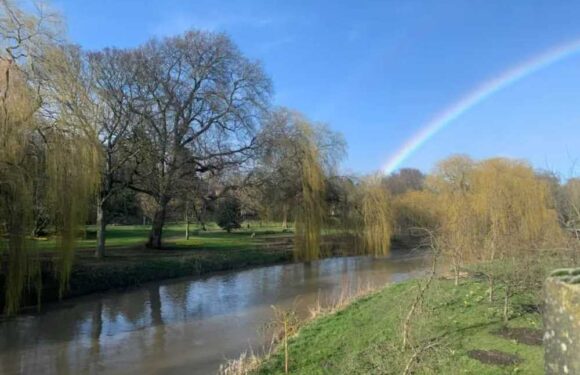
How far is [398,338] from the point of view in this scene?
30.1 feet

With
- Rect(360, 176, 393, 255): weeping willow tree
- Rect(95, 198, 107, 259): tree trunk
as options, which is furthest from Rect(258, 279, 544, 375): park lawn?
Rect(360, 176, 393, 255): weeping willow tree

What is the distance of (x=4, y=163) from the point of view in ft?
47.0

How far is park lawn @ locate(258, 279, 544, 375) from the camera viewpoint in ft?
25.3

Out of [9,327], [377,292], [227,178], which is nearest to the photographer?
[9,327]

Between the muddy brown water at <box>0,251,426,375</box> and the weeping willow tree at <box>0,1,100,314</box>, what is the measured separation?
5.88 feet

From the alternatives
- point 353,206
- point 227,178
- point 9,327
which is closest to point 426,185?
point 353,206

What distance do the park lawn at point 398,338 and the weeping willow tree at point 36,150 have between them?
8823 mm

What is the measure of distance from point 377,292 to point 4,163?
12474mm

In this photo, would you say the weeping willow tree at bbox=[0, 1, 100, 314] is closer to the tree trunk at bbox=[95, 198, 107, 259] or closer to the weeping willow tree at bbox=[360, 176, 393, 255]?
the tree trunk at bbox=[95, 198, 107, 259]

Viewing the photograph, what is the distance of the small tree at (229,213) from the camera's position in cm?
3549

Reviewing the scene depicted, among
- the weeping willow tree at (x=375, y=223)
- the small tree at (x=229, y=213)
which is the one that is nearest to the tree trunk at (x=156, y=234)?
the small tree at (x=229, y=213)

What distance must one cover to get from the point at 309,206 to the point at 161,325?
18050 mm

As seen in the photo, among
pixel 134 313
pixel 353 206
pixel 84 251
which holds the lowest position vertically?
pixel 134 313

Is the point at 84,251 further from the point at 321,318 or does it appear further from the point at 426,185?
the point at 426,185
